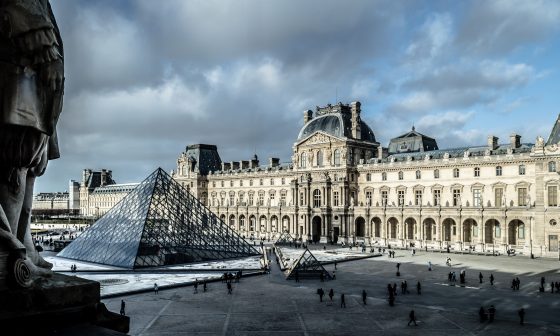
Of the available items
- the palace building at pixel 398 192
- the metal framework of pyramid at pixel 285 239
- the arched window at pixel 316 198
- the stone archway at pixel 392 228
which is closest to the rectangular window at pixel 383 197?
the palace building at pixel 398 192

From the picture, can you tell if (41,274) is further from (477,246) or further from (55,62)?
(477,246)

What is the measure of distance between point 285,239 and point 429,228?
1895cm

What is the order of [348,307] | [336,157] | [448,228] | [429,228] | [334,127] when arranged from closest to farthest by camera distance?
[348,307] → [448,228] → [429,228] → [336,157] → [334,127]

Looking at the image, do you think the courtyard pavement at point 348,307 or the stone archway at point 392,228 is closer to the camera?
the courtyard pavement at point 348,307

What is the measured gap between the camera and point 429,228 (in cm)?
6066

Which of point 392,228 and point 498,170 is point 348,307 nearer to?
point 498,170

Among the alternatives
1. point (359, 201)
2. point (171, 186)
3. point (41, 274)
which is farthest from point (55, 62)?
point (359, 201)

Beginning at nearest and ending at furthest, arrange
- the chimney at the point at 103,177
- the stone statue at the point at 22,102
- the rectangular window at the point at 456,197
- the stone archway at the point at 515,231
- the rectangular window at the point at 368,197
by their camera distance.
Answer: the stone statue at the point at 22,102 → the stone archway at the point at 515,231 → the rectangular window at the point at 456,197 → the rectangular window at the point at 368,197 → the chimney at the point at 103,177

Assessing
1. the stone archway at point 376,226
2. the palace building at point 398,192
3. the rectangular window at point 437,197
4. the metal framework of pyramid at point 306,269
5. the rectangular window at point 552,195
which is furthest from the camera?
the stone archway at point 376,226

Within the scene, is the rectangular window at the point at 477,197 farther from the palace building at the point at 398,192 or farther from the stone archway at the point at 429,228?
the stone archway at the point at 429,228

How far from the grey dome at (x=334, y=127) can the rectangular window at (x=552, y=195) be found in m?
26.5

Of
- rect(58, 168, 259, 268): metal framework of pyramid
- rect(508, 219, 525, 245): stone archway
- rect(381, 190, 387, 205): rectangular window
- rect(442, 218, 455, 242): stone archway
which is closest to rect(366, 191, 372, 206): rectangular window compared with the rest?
rect(381, 190, 387, 205): rectangular window

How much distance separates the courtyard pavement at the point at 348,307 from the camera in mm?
19688

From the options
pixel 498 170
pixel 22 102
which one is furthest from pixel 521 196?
pixel 22 102
